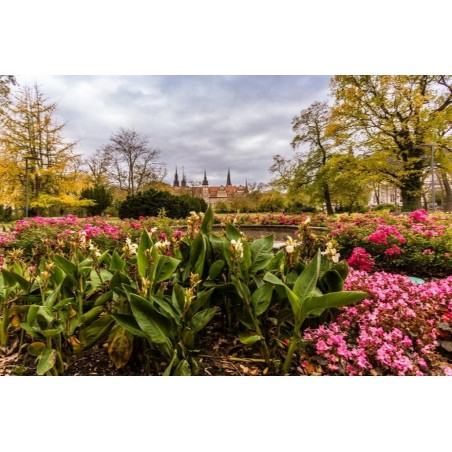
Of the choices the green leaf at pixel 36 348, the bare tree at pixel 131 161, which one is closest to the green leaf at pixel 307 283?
the green leaf at pixel 36 348

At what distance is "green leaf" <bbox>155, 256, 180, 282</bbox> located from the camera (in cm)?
117

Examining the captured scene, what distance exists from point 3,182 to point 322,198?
11.5m

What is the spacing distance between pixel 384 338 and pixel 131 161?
15.5 meters

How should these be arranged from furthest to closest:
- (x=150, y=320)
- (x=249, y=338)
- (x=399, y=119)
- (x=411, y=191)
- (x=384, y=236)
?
(x=411, y=191)
(x=399, y=119)
(x=384, y=236)
(x=249, y=338)
(x=150, y=320)

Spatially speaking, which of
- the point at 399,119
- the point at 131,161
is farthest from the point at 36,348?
the point at 131,161

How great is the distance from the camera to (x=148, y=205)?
34.6ft

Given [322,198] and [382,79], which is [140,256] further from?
[322,198]

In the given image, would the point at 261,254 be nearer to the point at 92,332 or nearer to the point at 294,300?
the point at 294,300

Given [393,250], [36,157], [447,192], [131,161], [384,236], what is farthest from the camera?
[131,161]

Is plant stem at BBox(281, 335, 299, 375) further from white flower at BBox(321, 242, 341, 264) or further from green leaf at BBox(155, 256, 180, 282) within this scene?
green leaf at BBox(155, 256, 180, 282)

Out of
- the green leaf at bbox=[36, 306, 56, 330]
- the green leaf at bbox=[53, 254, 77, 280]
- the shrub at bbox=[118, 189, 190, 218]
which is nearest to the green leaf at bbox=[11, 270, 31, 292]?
the green leaf at bbox=[53, 254, 77, 280]

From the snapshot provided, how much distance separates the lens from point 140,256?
1118 mm

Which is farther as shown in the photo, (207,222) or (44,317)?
(207,222)

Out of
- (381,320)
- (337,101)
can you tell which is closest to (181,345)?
(381,320)
